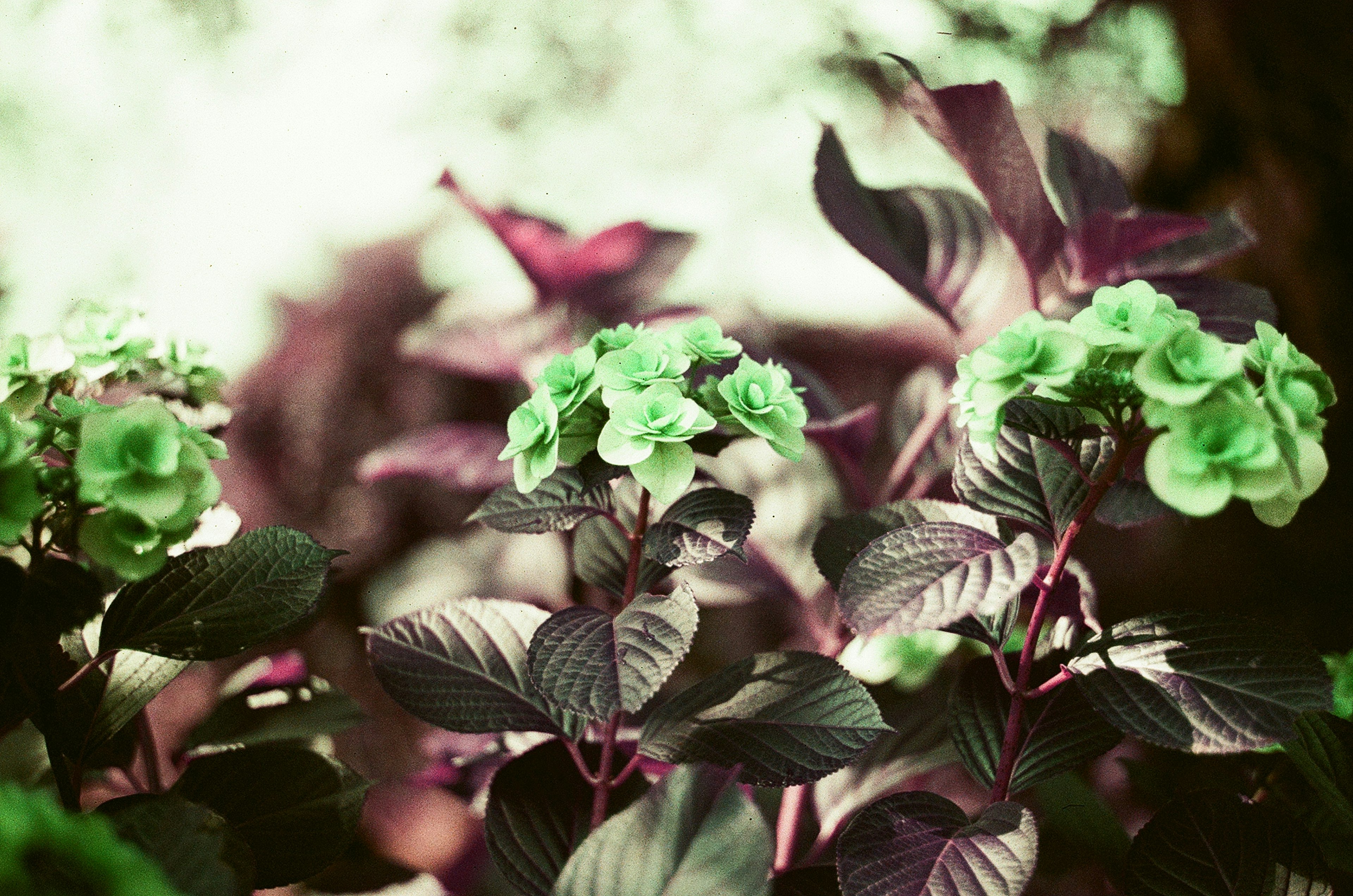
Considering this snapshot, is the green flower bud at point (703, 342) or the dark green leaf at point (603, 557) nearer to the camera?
the green flower bud at point (703, 342)

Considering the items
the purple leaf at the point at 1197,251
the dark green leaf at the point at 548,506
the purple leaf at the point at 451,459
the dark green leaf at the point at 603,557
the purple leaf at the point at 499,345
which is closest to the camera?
the dark green leaf at the point at 548,506

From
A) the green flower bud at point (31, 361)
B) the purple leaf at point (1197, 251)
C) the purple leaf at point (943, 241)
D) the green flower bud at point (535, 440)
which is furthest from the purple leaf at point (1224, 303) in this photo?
the green flower bud at point (31, 361)

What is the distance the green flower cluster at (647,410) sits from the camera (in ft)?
1.96

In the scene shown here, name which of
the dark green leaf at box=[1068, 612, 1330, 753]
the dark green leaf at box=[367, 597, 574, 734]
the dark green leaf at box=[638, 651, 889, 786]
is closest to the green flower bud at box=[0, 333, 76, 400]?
the dark green leaf at box=[367, 597, 574, 734]

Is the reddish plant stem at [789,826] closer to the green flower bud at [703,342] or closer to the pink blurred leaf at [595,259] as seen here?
the green flower bud at [703,342]

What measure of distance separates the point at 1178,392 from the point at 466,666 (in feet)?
1.80

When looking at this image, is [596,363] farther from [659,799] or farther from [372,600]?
[372,600]

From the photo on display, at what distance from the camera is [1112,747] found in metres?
0.68

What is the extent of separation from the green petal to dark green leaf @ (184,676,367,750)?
459 mm

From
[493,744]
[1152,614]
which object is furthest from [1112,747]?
[493,744]

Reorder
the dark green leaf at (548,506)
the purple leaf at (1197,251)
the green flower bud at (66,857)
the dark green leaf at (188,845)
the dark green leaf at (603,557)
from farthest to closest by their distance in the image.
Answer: the purple leaf at (1197,251)
the dark green leaf at (603,557)
the dark green leaf at (548,506)
the dark green leaf at (188,845)
the green flower bud at (66,857)

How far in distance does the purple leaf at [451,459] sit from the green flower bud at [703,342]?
0.55 metres

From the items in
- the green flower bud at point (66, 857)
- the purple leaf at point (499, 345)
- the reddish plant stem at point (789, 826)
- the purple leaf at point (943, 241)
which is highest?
the green flower bud at point (66, 857)

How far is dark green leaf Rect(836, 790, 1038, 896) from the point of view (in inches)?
22.5
